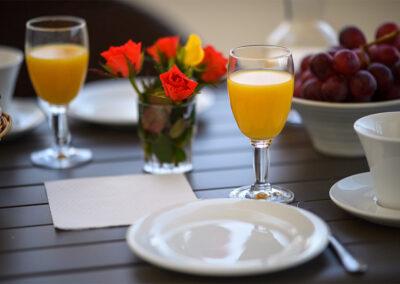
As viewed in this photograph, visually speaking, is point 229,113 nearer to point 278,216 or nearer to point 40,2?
point 278,216

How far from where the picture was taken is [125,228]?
113cm

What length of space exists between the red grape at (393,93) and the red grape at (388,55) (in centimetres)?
5

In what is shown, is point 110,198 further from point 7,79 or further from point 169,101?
point 7,79

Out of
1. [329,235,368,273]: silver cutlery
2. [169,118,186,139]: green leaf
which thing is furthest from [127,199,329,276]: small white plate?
[169,118,186,139]: green leaf

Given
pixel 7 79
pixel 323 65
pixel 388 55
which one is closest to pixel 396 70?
pixel 388 55

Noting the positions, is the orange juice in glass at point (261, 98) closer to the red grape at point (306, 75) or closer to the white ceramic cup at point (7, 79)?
the red grape at point (306, 75)

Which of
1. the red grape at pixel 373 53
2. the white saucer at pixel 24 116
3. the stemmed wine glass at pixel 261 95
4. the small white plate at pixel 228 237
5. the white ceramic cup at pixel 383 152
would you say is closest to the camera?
the small white plate at pixel 228 237

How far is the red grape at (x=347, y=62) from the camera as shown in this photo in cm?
134

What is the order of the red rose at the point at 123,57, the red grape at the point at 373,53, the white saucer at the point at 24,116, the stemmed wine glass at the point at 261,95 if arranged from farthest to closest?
the white saucer at the point at 24,116 < the red grape at the point at 373,53 < the red rose at the point at 123,57 < the stemmed wine glass at the point at 261,95

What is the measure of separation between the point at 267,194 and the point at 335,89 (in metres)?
0.24

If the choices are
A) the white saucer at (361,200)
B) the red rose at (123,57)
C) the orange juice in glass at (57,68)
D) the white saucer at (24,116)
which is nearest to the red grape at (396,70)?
the white saucer at (361,200)

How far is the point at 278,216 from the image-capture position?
3.56 ft

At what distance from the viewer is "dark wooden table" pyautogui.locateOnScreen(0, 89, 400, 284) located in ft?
3.24

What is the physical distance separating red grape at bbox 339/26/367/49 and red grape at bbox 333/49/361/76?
0.37 feet
